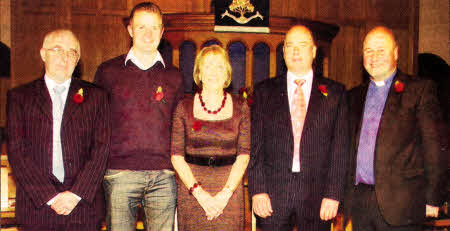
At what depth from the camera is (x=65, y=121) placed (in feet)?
7.32

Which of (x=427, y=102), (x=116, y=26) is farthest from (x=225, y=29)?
(x=427, y=102)

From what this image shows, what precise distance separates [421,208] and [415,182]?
159 millimetres

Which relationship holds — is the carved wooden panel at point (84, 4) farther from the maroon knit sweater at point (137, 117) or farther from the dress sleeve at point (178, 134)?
the dress sleeve at point (178, 134)

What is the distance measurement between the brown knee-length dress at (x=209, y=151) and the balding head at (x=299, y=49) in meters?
0.42

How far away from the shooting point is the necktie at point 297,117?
7.61ft

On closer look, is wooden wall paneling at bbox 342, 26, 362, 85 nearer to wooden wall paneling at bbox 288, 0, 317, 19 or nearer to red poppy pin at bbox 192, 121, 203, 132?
wooden wall paneling at bbox 288, 0, 317, 19

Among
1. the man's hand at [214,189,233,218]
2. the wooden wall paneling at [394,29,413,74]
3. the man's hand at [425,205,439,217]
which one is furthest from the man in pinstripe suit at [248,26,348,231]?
the wooden wall paneling at [394,29,413,74]

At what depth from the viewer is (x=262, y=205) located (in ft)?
7.52

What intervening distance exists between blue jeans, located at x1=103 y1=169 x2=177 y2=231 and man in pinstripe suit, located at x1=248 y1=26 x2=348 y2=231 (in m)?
0.51

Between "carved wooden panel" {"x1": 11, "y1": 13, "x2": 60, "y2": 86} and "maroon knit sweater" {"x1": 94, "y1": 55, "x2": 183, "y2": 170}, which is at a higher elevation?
"carved wooden panel" {"x1": 11, "y1": 13, "x2": 60, "y2": 86}

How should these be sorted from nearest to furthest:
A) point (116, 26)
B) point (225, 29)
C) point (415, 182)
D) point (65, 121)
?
point (65, 121) → point (415, 182) → point (225, 29) → point (116, 26)

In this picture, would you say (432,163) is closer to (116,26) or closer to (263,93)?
(263,93)

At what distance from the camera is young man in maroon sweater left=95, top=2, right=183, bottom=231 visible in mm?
2385

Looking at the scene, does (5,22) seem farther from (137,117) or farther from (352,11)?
(352,11)
